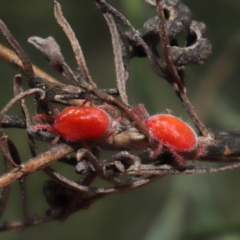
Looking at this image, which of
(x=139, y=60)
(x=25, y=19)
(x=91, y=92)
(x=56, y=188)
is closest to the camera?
(x=91, y=92)

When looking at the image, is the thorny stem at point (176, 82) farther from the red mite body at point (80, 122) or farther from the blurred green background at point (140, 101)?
the blurred green background at point (140, 101)

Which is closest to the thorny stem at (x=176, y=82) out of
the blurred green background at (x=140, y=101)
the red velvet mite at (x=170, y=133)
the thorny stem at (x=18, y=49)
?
the red velvet mite at (x=170, y=133)

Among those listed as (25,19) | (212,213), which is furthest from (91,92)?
(25,19)

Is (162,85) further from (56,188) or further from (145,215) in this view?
(56,188)

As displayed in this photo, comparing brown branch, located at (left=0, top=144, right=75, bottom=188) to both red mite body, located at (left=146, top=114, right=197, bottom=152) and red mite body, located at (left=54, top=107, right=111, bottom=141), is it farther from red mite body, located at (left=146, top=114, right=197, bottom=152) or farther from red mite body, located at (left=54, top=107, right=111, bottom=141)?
red mite body, located at (left=146, top=114, right=197, bottom=152)

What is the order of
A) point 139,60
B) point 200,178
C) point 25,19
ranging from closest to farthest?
point 139,60
point 200,178
point 25,19

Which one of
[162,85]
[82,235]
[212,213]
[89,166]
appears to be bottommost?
[82,235]

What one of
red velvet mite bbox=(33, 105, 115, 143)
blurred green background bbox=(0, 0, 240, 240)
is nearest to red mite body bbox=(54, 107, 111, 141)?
red velvet mite bbox=(33, 105, 115, 143)
